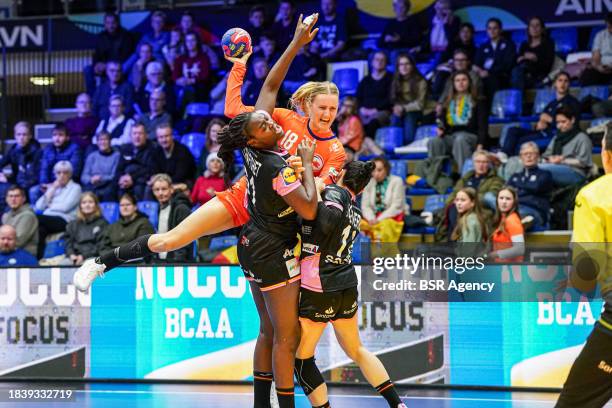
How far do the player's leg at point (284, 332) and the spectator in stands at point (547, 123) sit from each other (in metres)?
6.21

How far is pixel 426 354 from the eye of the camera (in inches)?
340

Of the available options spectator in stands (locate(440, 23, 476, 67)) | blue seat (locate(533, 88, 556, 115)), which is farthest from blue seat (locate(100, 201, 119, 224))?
blue seat (locate(533, 88, 556, 115))

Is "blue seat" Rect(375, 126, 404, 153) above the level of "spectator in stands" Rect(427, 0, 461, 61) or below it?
below

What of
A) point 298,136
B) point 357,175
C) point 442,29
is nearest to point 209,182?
point 442,29

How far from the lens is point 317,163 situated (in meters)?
6.45

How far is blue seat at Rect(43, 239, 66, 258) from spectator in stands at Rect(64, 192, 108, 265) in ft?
1.45

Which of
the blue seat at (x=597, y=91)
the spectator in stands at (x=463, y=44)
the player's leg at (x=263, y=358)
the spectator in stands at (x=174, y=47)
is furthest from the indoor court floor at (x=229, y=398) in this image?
the spectator in stands at (x=174, y=47)

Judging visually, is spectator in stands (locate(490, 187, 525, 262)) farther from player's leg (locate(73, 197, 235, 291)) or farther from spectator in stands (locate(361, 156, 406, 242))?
player's leg (locate(73, 197, 235, 291))

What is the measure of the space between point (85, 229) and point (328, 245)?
5617 millimetres

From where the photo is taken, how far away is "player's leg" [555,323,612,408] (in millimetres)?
4527

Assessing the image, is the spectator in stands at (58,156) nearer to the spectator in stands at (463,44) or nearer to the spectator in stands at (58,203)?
the spectator in stands at (58,203)

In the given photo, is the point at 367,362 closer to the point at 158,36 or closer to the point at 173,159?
the point at 173,159

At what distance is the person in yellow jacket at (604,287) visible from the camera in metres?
4.47

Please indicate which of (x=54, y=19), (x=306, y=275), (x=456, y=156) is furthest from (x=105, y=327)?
(x=54, y=19)
